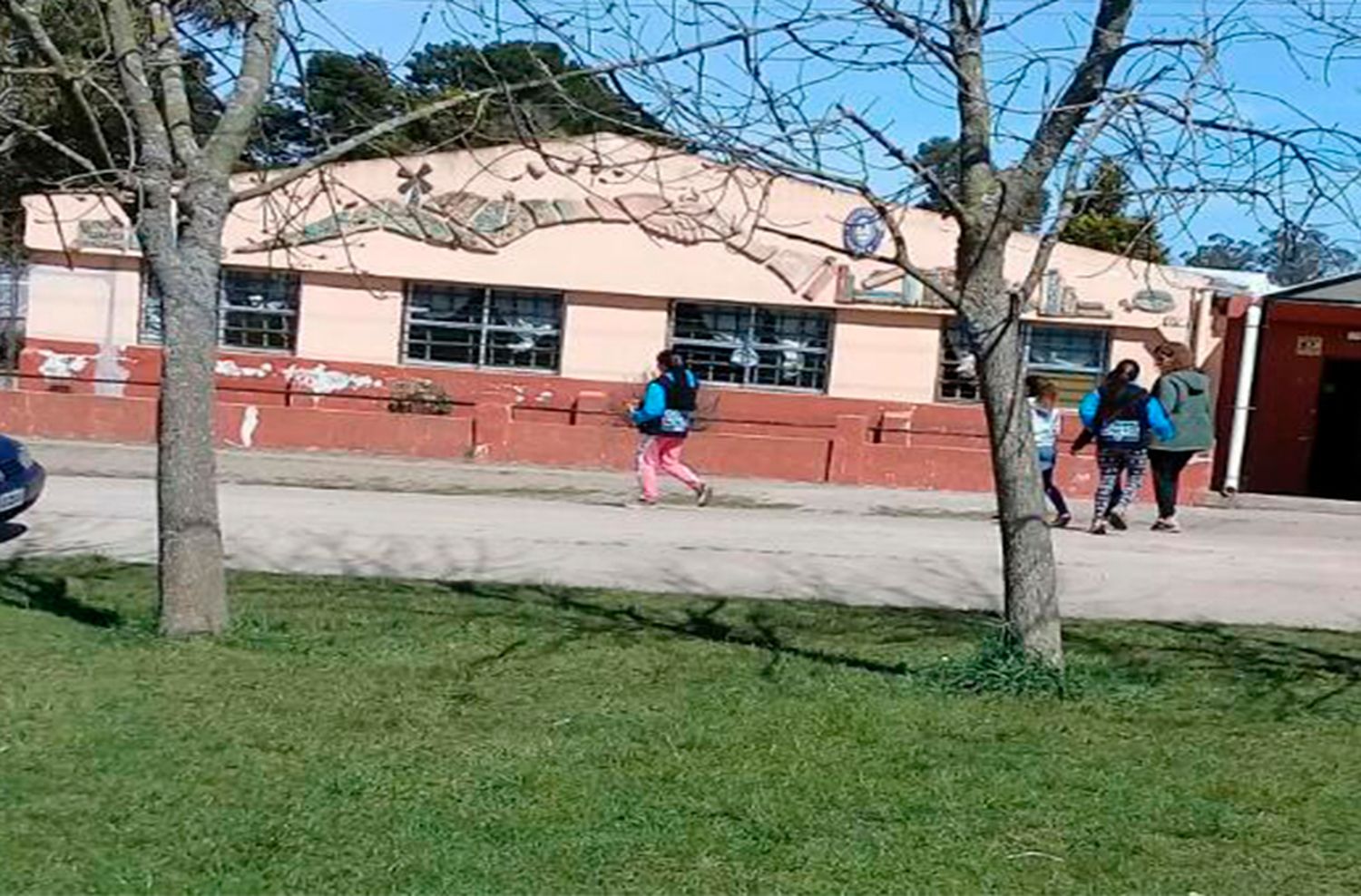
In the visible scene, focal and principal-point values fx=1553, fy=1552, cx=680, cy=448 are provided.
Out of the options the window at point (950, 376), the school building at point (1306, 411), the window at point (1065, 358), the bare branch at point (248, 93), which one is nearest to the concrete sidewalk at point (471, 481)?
the window at point (950, 376)

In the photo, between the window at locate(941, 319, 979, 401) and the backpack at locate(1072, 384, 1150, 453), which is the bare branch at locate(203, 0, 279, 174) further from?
the window at locate(941, 319, 979, 401)

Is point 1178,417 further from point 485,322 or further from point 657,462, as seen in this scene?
point 485,322

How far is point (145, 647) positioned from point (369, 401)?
15.0 meters

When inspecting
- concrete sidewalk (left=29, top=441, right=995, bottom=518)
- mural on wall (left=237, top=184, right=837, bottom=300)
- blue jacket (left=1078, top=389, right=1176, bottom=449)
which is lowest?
concrete sidewalk (left=29, top=441, right=995, bottom=518)

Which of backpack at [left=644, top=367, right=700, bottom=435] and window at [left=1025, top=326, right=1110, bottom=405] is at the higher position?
Answer: window at [left=1025, top=326, right=1110, bottom=405]

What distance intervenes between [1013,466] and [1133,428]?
24.3ft

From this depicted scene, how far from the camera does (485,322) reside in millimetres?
21781

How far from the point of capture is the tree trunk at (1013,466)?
5.94 metres

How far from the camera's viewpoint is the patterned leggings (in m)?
13.0

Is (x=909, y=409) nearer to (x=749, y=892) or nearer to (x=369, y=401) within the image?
(x=369, y=401)

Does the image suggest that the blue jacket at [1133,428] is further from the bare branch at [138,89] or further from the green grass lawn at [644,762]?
the bare branch at [138,89]

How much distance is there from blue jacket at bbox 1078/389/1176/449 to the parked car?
27.6 ft

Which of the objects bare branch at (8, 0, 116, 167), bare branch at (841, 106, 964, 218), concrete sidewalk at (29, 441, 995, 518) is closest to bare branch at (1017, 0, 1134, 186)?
bare branch at (841, 106, 964, 218)

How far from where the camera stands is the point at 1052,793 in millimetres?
4688
